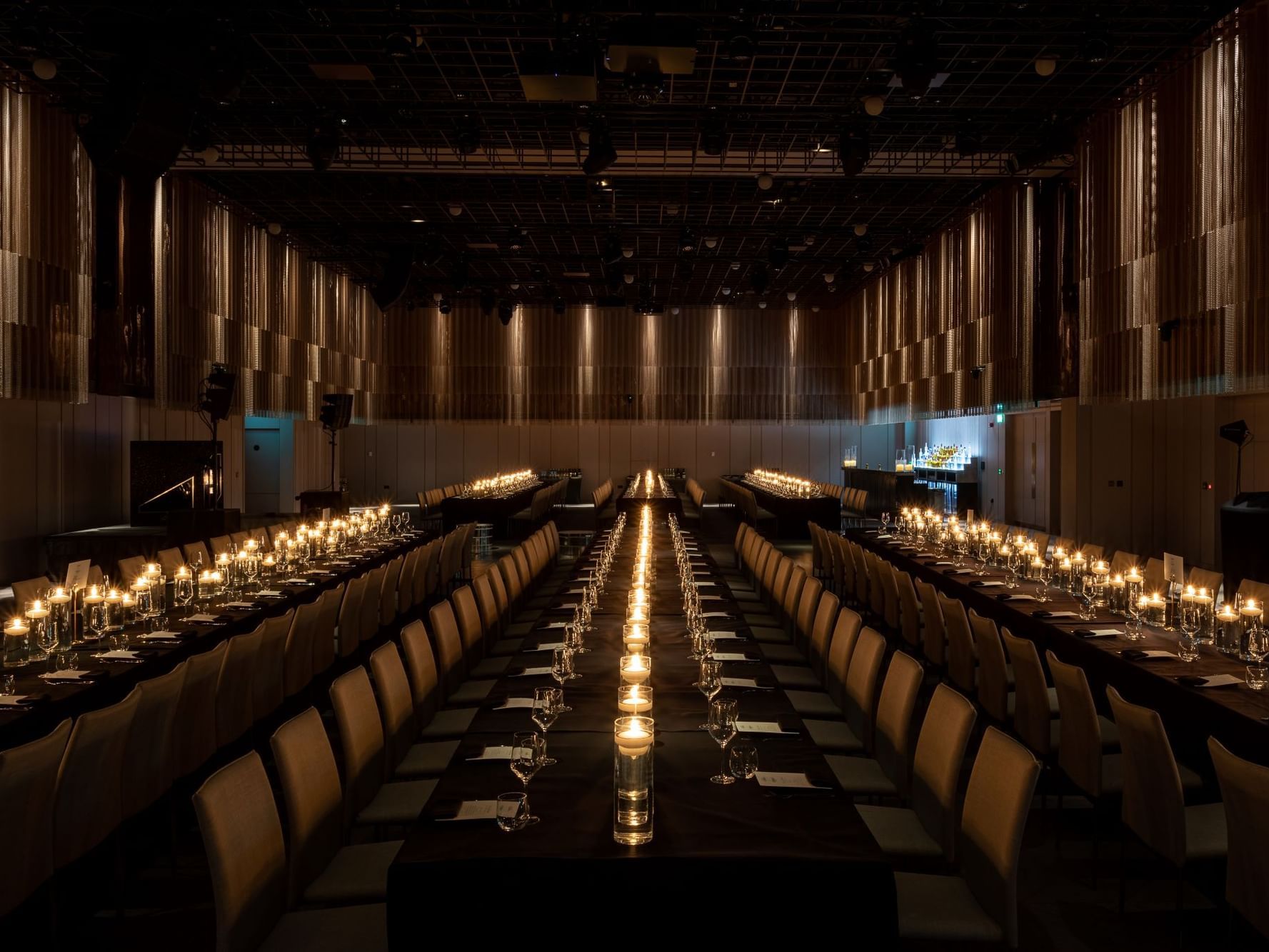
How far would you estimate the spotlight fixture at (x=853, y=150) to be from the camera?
1072 centimetres

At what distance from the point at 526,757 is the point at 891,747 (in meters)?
1.90

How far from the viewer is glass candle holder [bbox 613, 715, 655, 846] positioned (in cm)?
259

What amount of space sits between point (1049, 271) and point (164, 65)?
11.6 meters

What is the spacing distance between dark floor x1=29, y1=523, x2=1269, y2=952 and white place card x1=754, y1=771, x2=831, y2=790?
1.29 meters

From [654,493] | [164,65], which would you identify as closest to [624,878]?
[164,65]

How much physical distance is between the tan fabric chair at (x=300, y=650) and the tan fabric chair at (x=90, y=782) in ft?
6.15

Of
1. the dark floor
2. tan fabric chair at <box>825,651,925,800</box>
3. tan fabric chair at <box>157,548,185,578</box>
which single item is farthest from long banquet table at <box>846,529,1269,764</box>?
tan fabric chair at <box>157,548,185,578</box>

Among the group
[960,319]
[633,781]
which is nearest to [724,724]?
[633,781]

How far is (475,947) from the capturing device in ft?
8.02

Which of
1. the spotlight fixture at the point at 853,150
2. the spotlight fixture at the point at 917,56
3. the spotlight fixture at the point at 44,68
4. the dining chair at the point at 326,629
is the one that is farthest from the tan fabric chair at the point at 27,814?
the spotlight fixture at the point at 853,150

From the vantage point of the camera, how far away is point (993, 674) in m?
5.10

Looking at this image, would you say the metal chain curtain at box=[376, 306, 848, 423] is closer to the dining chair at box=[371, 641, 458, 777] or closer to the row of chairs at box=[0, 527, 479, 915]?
the row of chairs at box=[0, 527, 479, 915]

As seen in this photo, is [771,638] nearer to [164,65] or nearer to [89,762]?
[89,762]

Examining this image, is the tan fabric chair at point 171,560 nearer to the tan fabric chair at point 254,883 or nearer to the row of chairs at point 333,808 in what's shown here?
the row of chairs at point 333,808
